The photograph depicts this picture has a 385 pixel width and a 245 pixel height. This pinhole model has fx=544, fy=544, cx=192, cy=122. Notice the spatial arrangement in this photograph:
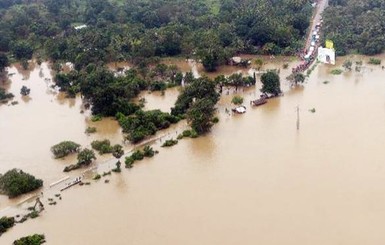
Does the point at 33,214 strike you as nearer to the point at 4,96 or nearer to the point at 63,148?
the point at 63,148

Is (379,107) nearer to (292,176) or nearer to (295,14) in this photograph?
(292,176)

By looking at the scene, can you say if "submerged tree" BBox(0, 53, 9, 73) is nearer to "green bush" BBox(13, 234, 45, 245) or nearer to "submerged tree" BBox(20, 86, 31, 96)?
"submerged tree" BBox(20, 86, 31, 96)

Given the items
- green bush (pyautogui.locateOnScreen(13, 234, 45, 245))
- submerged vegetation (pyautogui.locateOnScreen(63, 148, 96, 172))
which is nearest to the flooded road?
submerged vegetation (pyautogui.locateOnScreen(63, 148, 96, 172))

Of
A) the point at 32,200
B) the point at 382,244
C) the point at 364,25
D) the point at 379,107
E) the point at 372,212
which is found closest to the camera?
the point at 382,244

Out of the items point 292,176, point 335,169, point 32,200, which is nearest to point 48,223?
point 32,200

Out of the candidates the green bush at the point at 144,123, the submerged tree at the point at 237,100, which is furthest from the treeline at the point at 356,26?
the green bush at the point at 144,123

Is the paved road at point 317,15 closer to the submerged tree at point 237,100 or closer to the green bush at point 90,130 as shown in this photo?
the submerged tree at point 237,100
